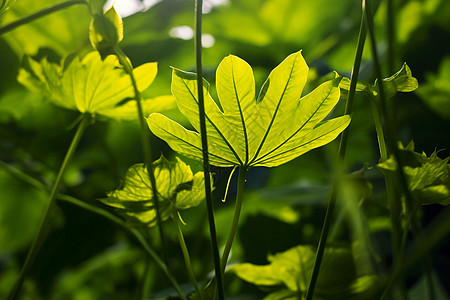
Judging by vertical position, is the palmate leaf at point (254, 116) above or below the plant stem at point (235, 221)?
above

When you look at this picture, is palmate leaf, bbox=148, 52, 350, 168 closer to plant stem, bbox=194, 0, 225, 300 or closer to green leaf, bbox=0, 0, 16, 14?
plant stem, bbox=194, 0, 225, 300

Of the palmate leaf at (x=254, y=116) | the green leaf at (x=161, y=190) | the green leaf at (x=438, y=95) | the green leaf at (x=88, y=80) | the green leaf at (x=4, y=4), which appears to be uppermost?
the green leaf at (x=438, y=95)

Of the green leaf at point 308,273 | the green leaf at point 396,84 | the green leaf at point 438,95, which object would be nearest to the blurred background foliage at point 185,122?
the green leaf at point 438,95

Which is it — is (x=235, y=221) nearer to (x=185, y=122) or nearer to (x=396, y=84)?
(x=396, y=84)

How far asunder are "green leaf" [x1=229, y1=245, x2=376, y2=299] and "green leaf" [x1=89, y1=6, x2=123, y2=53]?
183 millimetres

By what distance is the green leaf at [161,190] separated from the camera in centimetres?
25

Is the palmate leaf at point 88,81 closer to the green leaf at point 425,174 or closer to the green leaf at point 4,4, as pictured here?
the green leaf at point 4,4

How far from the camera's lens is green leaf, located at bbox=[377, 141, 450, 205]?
23 cm

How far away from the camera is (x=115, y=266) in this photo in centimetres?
81

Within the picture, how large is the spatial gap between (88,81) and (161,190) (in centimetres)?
10

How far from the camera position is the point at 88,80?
305mm

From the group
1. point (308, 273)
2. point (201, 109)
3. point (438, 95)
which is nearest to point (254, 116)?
point (201, 109)

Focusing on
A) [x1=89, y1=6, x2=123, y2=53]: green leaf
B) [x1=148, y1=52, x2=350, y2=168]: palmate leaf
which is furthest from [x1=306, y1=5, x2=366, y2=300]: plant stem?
[x1=89, y1=6, x2=123, y2=53]: green leaf

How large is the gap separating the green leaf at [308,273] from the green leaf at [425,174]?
106 mm
